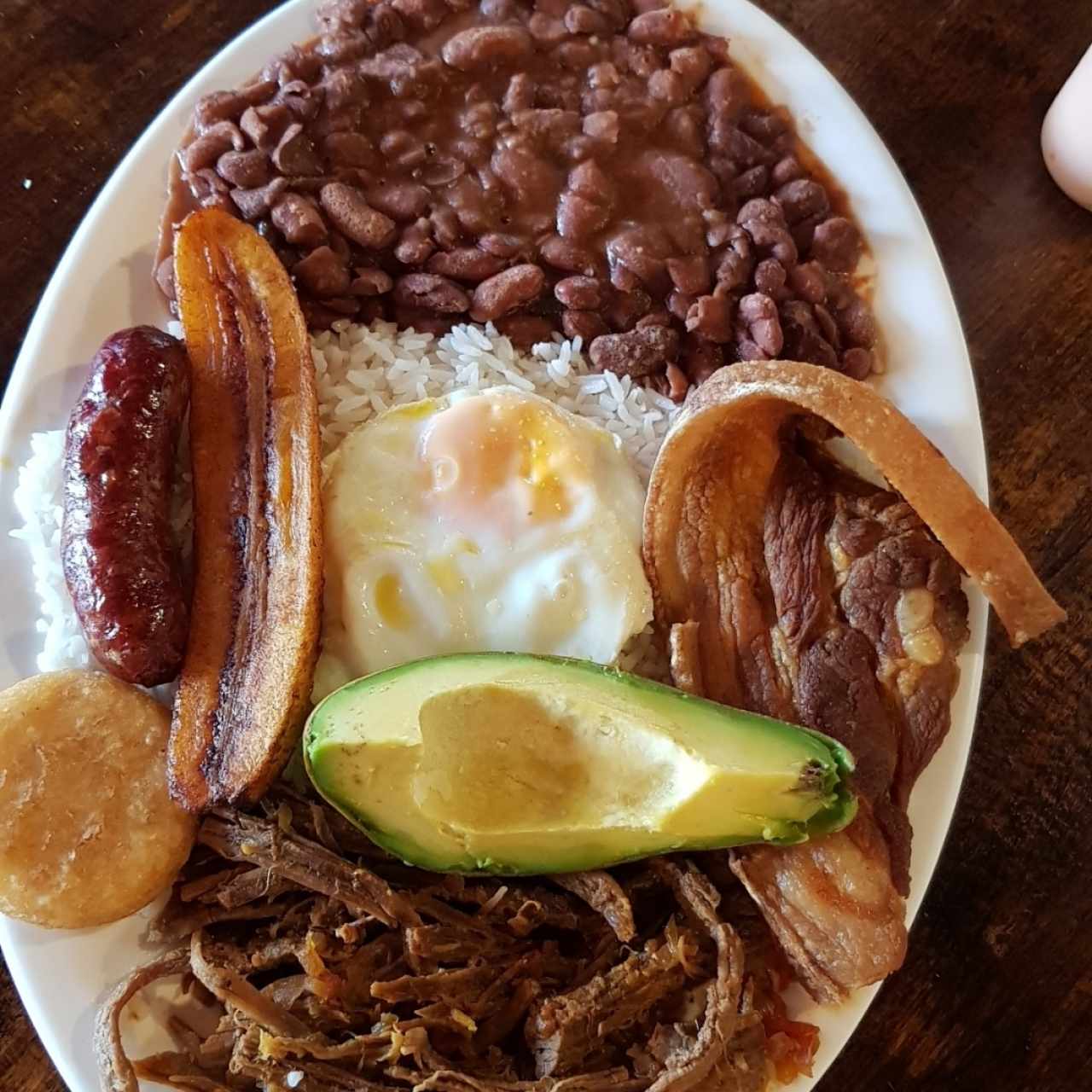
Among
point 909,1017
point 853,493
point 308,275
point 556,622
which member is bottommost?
point 909,1017

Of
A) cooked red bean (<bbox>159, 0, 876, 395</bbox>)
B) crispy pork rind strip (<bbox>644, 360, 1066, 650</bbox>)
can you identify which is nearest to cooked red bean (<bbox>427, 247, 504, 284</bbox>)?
cooked red bean (<bbox>159, 0, 876, 395</bbox>)

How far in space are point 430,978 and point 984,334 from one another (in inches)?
86.0

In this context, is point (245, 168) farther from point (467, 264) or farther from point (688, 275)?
point (688, 275)

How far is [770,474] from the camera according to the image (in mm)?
2354

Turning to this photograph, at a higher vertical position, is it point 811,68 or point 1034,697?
point 811,68

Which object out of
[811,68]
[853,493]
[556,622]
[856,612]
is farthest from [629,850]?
[811,68]

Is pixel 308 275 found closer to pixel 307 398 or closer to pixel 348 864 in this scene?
pixel 307 398

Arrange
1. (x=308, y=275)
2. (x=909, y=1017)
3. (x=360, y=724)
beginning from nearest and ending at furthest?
(x=360, y=724), (x=308, y=275), (x=909, y=1017)

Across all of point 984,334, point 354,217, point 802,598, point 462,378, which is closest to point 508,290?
point 462,378

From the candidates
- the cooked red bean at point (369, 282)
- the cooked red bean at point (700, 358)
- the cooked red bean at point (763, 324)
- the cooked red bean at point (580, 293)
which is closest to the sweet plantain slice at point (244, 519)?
the cooked red bean at point (369, 282)

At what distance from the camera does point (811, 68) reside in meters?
2.61

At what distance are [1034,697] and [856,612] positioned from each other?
856 millimetres

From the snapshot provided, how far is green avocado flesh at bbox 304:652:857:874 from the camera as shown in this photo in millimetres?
1932

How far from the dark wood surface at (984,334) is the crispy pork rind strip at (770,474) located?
0.74m
